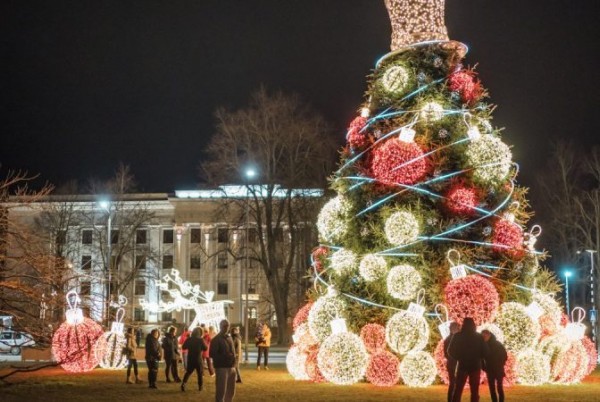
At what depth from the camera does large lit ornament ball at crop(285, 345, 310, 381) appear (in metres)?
22.1

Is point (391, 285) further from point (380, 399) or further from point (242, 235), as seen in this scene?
point (242, 235)

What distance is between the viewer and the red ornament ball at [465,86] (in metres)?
21.3

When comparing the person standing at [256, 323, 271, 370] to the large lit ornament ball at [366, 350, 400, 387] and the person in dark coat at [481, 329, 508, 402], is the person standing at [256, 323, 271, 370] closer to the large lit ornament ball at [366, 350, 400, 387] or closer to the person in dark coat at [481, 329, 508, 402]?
the large lit ornament ball at [366, 350, 400, 387]

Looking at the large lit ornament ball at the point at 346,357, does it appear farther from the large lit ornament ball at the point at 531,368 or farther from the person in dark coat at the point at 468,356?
the person in dark coat at the point at 468,356

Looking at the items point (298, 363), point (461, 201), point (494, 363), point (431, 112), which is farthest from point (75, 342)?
point (494, 363)

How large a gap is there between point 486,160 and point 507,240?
2095 mm

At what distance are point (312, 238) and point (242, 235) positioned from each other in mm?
4964

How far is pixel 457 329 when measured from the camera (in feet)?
50.9

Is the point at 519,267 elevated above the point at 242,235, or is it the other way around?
the point at 242,235

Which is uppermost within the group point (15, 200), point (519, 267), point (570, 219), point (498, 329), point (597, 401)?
point (570, 219)

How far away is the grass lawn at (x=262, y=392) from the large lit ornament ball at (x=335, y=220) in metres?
3.95

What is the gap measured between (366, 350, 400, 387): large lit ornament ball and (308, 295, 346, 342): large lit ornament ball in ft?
5.63

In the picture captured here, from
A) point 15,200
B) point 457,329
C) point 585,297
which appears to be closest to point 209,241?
point 585,297

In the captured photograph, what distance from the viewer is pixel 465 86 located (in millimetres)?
21375
